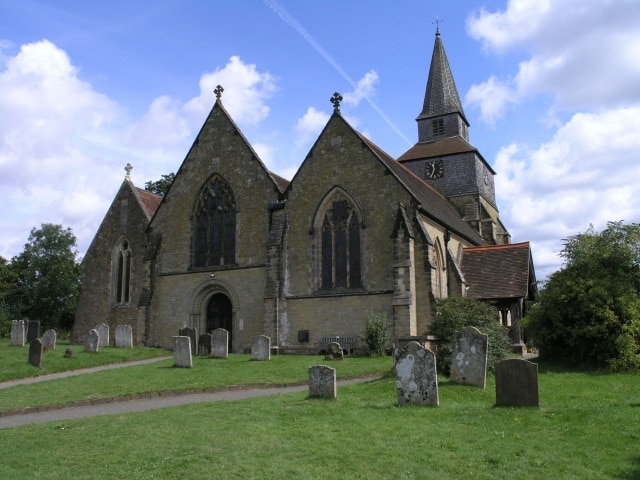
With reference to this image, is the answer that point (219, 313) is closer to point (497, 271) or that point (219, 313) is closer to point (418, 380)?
point (497, 271)

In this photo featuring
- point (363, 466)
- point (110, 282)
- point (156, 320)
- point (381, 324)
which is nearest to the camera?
point (363, 466)

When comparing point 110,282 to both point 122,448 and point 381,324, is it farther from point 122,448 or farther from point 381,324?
point 122,448

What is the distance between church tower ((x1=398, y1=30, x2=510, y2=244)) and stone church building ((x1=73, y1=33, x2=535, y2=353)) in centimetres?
577

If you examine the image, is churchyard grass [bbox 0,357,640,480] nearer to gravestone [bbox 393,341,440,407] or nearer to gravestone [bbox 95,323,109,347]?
gravestone [bbox 393,341,440,407]

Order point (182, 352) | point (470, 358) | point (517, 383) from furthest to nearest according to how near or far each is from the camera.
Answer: point (182, 352)
point (470, 358)
point (517, 383)

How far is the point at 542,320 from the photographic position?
1872 cm

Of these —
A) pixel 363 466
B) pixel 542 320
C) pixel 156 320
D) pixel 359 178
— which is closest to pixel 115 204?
pixel 156 320

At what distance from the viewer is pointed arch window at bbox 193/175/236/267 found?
28.5m

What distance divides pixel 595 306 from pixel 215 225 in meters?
18.1

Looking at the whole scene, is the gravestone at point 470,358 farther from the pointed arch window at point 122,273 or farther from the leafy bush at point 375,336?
the pointed arch window at point 122,273

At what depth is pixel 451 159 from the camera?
39875 mm

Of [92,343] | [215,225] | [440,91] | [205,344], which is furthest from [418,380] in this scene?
[440,91]

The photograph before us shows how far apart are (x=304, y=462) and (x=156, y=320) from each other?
886 inches

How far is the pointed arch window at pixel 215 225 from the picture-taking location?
2855cm
